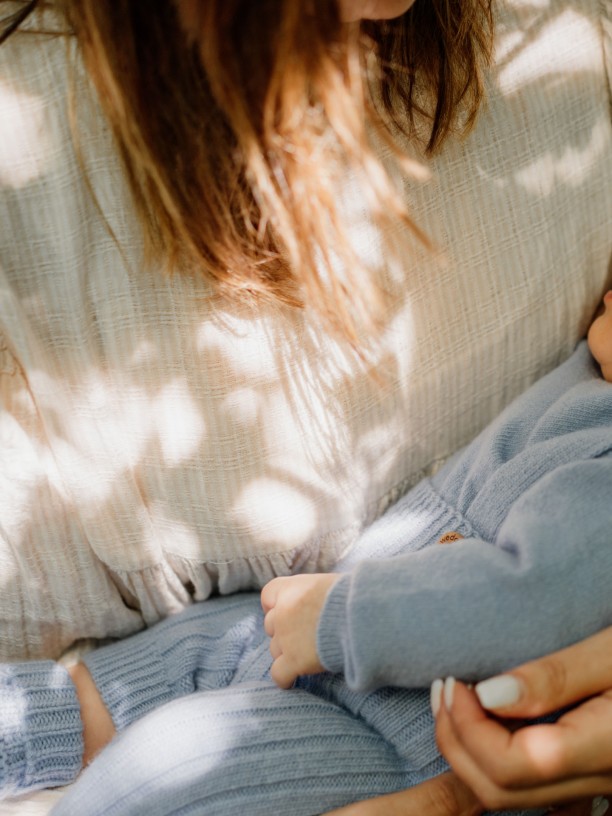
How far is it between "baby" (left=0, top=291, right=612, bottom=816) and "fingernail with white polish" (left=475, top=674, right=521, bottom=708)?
1.5 inches

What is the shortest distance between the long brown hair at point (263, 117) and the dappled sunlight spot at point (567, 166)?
19cm

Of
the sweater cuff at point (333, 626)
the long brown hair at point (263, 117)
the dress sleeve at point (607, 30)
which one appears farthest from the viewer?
the dress sleeve at point (607, 30)

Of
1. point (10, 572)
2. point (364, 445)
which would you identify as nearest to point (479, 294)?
point (364, 445)

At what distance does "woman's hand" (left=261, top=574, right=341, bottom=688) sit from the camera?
3.26 ft

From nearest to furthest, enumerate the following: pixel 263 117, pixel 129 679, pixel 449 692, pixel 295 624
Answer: pixel 263 117 < pixel 449 692 < pixel 295 624 < pixel 129 679

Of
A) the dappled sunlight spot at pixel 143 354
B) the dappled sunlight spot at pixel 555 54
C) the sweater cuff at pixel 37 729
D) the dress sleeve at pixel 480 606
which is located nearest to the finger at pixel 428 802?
the dress sleeve at pixel 480 606

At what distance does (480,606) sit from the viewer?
0.91 m

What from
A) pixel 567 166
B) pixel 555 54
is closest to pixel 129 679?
Result: pixel 567 166

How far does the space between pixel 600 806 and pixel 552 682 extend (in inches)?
16.7

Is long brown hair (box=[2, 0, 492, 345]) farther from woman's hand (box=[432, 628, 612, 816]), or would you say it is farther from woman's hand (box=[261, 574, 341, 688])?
→ woman's hand (box=[432, 628, 612, 816])

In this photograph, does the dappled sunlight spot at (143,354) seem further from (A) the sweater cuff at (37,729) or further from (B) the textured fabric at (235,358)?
(A) the sweater cuff at (37,729)

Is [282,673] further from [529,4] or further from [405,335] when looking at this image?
[529,4]

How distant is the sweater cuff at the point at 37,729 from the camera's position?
101 cm

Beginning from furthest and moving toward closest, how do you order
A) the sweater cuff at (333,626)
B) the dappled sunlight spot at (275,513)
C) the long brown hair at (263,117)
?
the dappled sunlight spot at (275,513) < the sweater cuff at (333,626) < the long brown hair at (263,117)
